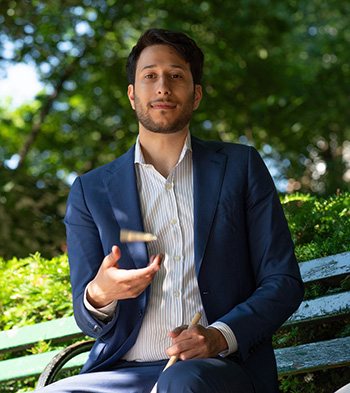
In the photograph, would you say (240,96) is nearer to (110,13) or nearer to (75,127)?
(110,13)

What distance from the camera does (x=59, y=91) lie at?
10883 mm

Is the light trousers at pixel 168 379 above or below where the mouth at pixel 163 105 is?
below

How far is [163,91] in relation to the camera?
8.64ft

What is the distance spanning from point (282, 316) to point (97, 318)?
2.36ft

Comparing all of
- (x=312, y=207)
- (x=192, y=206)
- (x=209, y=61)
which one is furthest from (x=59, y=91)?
(x=192, y=206)

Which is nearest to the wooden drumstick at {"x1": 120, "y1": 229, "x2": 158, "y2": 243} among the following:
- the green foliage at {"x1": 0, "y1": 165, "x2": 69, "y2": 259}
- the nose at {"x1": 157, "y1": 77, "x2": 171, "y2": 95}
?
the nose at {"x1": 157, "y1": 77, "x2": 171, "y2": 95}

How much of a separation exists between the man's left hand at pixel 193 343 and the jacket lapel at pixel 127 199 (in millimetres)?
448

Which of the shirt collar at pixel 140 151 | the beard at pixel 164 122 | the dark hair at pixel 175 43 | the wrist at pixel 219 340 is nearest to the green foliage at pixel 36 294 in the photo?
the shirt collar at pixel 140 151

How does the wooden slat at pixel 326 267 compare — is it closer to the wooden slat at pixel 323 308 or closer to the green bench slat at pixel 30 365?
the wooden slat at pixel 323 308

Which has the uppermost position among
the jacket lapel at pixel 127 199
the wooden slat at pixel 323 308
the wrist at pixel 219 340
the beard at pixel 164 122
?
the beard at pixel 164 122

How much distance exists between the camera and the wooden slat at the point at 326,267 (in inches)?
120

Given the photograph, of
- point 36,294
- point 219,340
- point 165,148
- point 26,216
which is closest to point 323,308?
point 219,340

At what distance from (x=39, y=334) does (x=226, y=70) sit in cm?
793

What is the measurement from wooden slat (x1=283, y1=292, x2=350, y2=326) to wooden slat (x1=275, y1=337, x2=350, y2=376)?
14 cm
